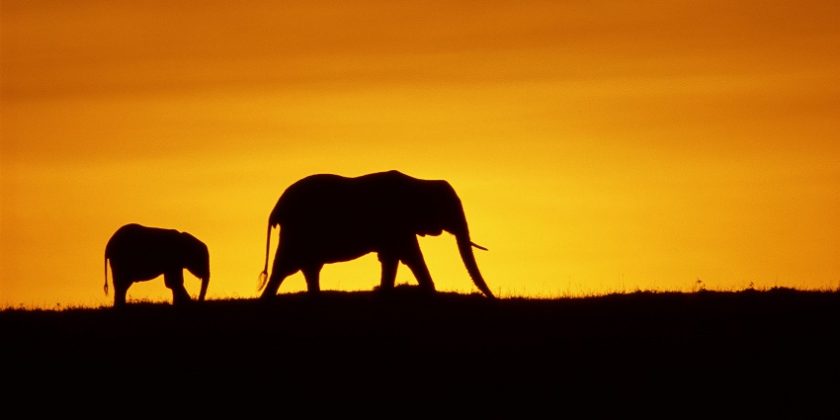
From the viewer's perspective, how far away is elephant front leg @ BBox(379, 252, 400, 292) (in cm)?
3167

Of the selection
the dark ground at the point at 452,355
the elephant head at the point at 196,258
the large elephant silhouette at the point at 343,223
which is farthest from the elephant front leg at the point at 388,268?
the elephant head at the point at 196,258

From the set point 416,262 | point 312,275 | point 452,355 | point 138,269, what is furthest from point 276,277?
point 452,355

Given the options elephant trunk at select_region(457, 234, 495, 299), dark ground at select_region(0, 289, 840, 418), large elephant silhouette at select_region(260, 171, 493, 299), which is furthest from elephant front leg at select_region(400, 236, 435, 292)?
dark ground at select_region(0, 289, 840, 418)

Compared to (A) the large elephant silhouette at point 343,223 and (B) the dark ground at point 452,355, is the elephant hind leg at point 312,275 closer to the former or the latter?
(A) the large elephant silhouette at point 343,223

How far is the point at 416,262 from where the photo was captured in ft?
104

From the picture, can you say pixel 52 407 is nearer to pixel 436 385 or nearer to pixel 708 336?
pixel 436 385

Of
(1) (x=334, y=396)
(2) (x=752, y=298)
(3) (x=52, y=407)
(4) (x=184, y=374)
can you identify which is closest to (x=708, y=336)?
(2) (x=752, y=298)

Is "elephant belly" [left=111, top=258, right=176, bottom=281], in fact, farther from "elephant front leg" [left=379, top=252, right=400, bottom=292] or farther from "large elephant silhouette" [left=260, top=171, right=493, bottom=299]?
"elephant front leg" [left=379, top=252, right=400, bottom=292]

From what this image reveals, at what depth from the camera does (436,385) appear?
22.1m

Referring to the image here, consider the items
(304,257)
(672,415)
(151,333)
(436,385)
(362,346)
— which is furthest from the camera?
(304,257)

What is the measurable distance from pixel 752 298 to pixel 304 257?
8.98 meters

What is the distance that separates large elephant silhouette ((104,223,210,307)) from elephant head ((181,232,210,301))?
0.03 meters

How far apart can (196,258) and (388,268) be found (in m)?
7.92

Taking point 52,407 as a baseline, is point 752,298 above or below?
above
